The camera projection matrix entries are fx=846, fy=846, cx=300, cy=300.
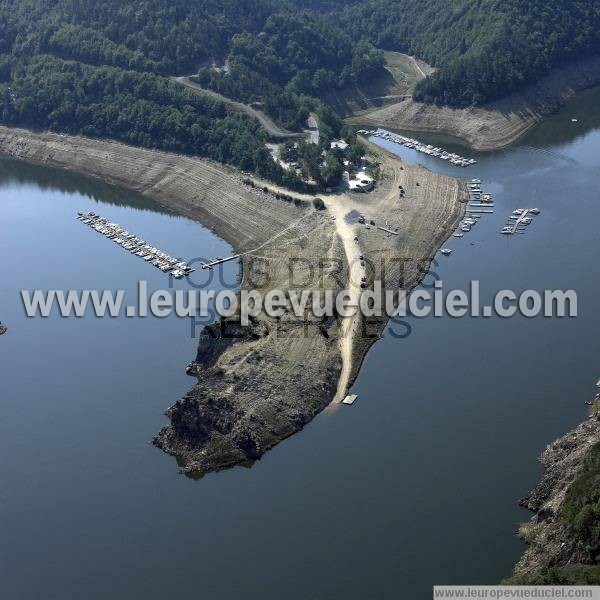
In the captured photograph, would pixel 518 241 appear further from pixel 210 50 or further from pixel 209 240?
pixel 210 50

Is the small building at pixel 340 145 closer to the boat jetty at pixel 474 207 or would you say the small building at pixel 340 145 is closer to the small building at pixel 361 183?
the small building at pixel 361 183

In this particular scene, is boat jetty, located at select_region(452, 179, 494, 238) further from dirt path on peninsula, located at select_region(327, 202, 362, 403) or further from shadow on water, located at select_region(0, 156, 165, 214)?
shadow on water, located at select_region(0, 156, 165, 214)

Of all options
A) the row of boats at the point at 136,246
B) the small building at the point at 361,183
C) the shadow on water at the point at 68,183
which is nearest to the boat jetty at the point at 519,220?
the small building at the point at 361,183

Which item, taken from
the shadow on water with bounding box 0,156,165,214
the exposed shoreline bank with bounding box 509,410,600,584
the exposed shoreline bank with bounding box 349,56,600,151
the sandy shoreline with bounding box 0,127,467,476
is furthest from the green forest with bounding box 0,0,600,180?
the exposed shoreline bank with bounding box 509,410,600,584

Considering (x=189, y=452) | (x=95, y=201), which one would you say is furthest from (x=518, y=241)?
(x=95, y=201)

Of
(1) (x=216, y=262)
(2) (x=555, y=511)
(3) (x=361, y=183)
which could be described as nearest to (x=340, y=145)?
(3) (x=361, y=183)
